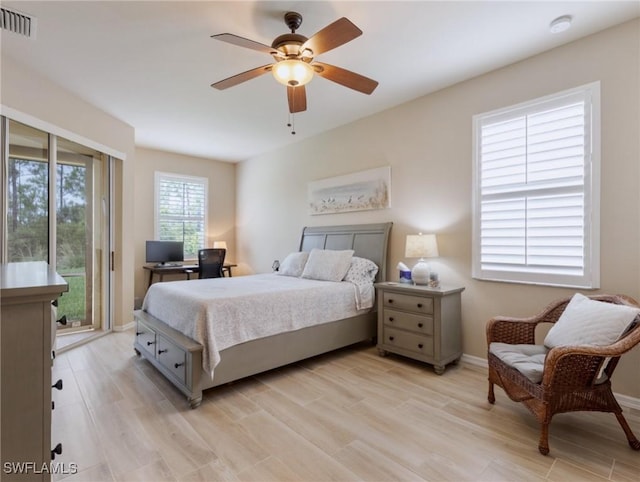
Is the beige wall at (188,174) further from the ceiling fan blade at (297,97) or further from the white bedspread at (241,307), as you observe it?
the ceiling fan blade at (297,97)

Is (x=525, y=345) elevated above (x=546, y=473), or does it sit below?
above

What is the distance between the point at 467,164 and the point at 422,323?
1.61 metres

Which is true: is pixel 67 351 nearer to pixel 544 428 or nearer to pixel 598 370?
pixel 544 428

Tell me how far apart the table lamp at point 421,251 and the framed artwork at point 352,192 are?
0.80 metres

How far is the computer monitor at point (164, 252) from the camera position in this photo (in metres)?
5.52

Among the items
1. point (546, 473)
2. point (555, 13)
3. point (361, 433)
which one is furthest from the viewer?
point (555, 13)

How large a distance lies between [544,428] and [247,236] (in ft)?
17.9

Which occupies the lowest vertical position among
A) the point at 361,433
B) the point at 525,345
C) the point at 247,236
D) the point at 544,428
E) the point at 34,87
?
the point at 361,433

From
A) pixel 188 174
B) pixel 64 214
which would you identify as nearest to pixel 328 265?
pixel 64 214

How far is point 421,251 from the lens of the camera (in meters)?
3.24

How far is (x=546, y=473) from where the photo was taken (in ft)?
Result: 5.58

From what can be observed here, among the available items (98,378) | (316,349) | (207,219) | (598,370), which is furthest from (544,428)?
(207,219)

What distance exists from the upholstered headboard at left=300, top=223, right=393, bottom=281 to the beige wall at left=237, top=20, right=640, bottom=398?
12 centimetres

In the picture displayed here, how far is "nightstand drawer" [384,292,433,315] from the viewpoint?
3018mm
